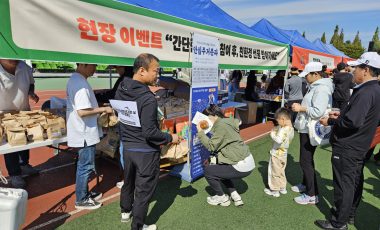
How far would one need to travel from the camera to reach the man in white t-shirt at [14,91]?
12.1ft

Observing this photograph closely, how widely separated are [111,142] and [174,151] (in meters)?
1.09

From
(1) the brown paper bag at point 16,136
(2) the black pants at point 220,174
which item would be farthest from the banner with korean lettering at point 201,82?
(1) the brown paper bag at point 16,136

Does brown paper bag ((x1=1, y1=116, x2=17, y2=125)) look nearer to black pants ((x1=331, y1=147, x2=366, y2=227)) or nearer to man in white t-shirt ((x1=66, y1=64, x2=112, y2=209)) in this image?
man in white t-shirt ((x1=66, y1=64, x2=112, y2=209))

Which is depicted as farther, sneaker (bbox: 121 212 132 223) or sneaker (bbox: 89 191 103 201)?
sneaker (bbox: 89 191 103 201)

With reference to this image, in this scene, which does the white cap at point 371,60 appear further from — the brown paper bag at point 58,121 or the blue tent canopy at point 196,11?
the brown paper bag at point 58,121

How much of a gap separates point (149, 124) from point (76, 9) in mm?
1479

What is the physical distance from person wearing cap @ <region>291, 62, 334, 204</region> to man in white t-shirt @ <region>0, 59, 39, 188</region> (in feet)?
12.5

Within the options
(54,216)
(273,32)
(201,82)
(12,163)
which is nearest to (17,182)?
(12,163)

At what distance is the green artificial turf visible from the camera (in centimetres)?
335

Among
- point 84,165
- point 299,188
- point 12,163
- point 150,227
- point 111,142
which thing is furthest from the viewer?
point 111,142

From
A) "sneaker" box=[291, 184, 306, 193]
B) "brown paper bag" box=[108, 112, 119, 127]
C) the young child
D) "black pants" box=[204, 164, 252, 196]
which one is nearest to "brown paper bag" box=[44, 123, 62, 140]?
"brown paper bag" box=[108, 112, 119, 127]

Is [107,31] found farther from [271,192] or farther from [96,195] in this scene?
[271,192]

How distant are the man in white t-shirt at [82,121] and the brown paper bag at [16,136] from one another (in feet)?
1.70

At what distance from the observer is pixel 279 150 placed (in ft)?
13.3
